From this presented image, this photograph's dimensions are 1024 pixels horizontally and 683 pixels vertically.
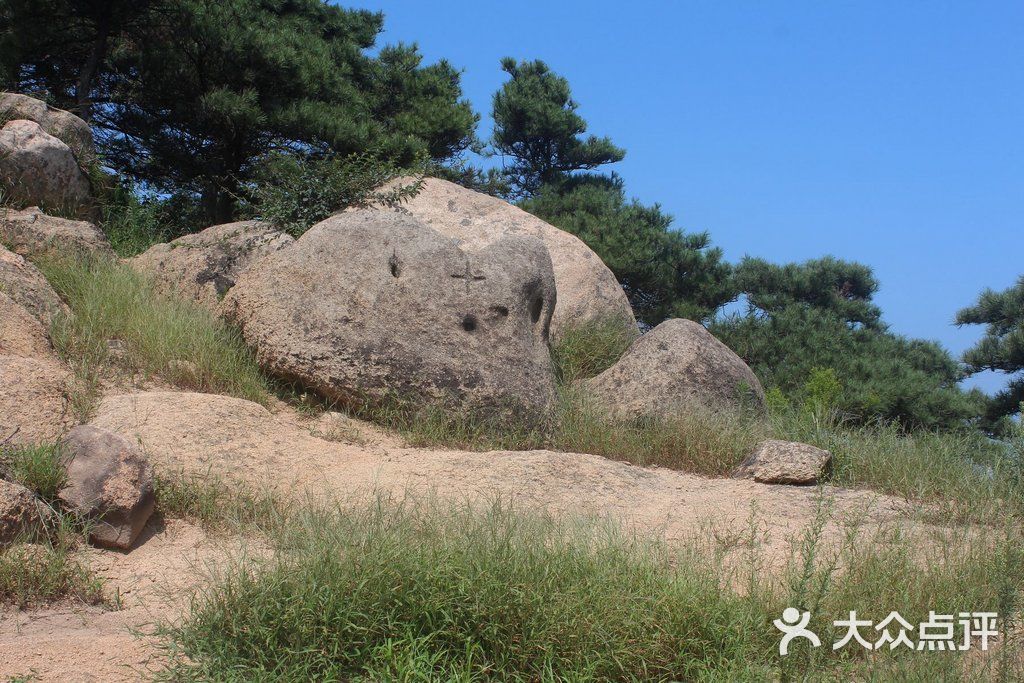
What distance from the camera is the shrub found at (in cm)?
944

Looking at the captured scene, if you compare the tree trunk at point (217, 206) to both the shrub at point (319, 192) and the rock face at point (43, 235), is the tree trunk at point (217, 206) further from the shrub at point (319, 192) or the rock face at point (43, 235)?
the rock face at point (43, 235)

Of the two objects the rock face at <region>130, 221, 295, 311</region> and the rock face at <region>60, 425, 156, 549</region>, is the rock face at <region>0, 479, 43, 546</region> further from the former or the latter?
the rock face at <region>130, 221, 295, 311</region>

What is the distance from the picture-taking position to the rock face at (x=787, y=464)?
6.81 metres

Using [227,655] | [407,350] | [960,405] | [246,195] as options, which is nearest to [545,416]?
[407,350]

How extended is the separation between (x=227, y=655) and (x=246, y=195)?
30.5ft

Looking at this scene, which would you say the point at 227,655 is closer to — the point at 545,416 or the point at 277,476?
the point at 277,476

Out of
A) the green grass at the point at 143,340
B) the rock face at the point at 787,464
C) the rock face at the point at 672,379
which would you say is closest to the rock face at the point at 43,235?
the green grass at the point at 143,340

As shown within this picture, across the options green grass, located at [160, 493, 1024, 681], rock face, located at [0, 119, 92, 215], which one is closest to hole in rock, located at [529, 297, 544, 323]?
green grass, located at [160, 493, 1024, 681]

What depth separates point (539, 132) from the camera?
58.7 ft

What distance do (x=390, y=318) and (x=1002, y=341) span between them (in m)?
9.40

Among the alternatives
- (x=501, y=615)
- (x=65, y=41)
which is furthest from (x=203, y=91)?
(x=501, y=615)

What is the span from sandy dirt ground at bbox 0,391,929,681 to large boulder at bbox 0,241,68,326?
127 centimetres

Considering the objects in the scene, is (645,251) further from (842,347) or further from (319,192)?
(319,192)

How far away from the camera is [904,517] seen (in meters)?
5.82
